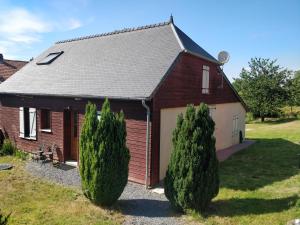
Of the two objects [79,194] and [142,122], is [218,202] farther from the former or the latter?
[79,194]

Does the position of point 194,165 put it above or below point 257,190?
above

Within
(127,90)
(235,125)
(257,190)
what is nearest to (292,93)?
(235,125)

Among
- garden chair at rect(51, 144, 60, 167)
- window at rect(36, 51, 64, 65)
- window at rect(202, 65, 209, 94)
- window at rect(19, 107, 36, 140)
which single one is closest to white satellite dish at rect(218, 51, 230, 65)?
window at rect(202, 65, 209, 94)

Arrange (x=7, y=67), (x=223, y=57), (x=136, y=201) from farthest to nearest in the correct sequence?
(x=7, y=67) → (x=223, y=57) → (x=136, y=201)

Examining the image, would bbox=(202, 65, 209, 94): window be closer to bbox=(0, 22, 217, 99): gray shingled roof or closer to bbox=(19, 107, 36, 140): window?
bbox=(0, 22, 217, 99): gray shingled roof

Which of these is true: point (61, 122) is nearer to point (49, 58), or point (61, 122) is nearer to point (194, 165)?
point (49, 58)

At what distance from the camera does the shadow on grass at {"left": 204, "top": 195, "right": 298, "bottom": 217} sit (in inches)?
325

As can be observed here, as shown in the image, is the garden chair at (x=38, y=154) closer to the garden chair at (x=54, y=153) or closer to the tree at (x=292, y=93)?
the garden chair at (x=54, y=153)

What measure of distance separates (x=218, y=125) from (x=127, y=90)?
27.2 ft

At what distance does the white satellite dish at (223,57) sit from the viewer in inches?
648

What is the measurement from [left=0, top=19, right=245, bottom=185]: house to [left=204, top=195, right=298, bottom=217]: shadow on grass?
2884 mm

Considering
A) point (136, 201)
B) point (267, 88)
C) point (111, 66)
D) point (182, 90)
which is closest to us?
point (136, 201)

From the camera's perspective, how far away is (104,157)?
27.2 ft

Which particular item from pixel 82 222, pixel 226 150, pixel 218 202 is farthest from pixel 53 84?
pixel 226 150
